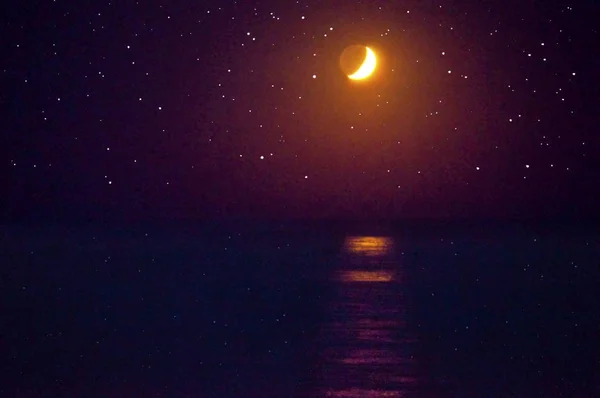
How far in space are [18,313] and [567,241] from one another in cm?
367

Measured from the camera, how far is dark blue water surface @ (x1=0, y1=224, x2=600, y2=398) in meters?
2.31

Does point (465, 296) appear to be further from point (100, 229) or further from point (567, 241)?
point (100, 229)

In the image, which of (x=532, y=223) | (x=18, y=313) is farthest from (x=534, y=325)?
(x=532, y=223)

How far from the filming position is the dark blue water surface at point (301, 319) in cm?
231

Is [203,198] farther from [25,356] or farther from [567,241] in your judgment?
[25,356]

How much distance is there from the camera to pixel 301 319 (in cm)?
312

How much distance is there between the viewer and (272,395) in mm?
2184

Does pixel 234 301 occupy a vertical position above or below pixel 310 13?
below

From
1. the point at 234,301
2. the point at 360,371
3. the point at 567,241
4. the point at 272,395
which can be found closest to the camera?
the point at 272,395

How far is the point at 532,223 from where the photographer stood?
6.70 m

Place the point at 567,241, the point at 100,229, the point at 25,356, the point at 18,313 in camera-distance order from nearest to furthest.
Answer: the point at 25,356 < the point at 18,313 < the point at 567,241 < the point at 100,229

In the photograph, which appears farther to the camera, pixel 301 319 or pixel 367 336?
pixel 301 319

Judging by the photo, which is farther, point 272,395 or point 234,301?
point 234,301

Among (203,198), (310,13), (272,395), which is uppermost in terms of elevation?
(310,13)
